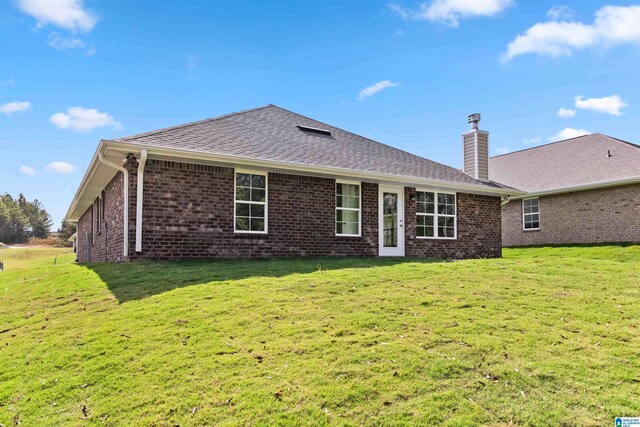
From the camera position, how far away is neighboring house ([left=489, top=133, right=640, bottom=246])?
18.5 meters

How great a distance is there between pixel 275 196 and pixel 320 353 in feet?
25.4

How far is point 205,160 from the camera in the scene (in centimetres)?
1109

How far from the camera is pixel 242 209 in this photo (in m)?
11.8

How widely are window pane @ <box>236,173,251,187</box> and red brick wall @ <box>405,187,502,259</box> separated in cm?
527

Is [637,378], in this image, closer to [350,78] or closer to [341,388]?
[341,388]

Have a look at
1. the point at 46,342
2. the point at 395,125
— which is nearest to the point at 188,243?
the point at 46,342

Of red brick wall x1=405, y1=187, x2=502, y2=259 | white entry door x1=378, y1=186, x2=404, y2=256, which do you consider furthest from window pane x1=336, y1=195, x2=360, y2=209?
red brick wall x1=405, y1=187, x2=502, y2=259

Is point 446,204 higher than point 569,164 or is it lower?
lower

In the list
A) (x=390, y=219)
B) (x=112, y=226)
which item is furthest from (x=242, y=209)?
(x=390, y=219)

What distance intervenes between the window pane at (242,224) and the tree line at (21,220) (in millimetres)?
79250

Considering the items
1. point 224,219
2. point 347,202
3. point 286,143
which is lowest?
point 224,219

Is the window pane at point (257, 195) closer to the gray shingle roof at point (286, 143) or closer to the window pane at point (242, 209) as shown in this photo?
the window pane at point (242, 209)

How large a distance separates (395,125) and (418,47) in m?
4.13

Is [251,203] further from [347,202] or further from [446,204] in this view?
[446,204]
